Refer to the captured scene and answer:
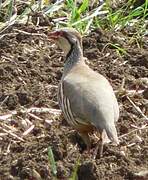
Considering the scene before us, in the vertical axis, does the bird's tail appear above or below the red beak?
below

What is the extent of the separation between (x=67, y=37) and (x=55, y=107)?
0.47 meters

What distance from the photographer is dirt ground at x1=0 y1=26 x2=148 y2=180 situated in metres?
4.31

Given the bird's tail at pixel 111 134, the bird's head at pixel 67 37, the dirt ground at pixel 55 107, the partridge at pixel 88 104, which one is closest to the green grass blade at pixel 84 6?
the dirt ground at pixel 55 107

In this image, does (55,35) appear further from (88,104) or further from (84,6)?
(84,6)

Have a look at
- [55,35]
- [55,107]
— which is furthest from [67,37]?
[55,107]

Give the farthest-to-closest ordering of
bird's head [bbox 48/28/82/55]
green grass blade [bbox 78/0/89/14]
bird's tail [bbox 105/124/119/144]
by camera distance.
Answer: green grass blade [bbox 78/0/89/14] < bird's head [bbox 48/28/82/55] < bird's tail [bbox 105/124/119/144]

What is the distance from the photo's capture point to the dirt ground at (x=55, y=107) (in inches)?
170

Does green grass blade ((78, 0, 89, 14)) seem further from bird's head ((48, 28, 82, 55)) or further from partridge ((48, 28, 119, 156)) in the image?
partridge ((48, 28, 119, 156))

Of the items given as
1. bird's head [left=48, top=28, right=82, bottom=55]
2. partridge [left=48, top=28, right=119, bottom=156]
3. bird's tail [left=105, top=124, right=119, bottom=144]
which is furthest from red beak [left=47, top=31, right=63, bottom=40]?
bird's tail [left=105, top=124, right=119, bottom=144]

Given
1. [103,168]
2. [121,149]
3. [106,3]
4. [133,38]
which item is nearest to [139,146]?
[121,149]

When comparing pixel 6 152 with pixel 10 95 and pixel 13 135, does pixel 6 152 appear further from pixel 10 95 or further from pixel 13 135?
pixel 10 95

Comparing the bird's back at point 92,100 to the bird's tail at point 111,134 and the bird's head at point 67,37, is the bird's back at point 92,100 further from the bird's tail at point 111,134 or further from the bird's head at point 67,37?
the bird's head at point 67,37

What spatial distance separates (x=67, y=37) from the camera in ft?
16.4

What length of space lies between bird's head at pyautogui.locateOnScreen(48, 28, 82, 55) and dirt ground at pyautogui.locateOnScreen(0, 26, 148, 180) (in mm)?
361
